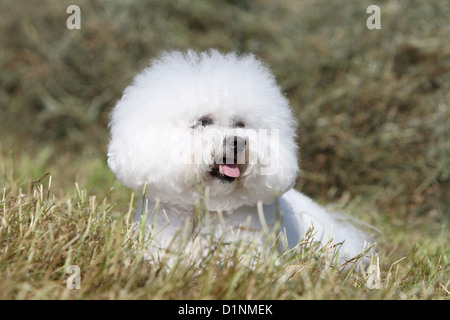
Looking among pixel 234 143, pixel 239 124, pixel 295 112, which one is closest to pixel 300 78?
pixel 295 112

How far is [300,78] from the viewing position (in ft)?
14.2

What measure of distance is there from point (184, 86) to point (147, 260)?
0.73 m

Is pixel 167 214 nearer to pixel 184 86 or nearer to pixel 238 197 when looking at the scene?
pixel 238 197

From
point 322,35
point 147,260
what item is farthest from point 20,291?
point 322,35

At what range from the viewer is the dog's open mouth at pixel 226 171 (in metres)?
2.16

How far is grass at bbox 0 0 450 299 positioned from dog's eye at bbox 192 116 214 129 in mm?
502

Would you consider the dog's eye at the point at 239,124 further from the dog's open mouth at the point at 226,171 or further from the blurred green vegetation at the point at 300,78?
the blurred green vegetation at the point at 300,78

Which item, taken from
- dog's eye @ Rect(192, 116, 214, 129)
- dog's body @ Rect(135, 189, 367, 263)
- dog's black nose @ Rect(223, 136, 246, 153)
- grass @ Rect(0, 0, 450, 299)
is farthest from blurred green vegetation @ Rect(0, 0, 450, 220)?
dog's black nose @ Rect(223, 136, 246, 153)

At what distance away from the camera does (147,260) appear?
77.1 inches

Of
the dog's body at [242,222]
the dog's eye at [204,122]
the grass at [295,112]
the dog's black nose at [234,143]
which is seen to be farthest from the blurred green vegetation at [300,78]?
the dog's black nose at [234,143]

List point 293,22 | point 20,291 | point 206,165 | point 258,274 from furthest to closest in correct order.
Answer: point 293,22
point 206,165
point 258,274
point 20,291

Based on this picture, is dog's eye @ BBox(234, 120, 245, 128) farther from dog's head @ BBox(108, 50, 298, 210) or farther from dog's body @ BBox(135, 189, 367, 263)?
dog's body @ BBox(135, 189, 367, 263)

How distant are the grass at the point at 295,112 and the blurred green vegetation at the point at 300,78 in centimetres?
1

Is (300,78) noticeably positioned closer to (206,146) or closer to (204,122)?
(204,122)
